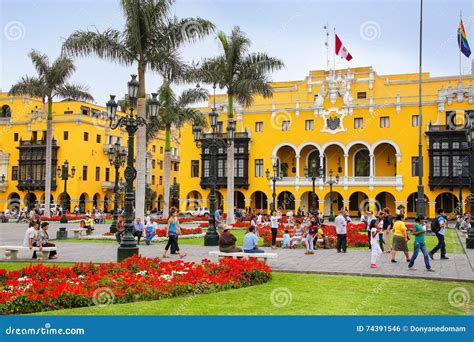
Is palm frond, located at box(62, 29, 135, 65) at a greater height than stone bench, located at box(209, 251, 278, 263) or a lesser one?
greater

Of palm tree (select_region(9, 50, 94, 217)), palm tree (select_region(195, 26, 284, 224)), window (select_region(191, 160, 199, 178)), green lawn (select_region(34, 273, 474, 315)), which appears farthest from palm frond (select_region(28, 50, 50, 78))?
green lawn (select_region(34, 273, 474, 315))

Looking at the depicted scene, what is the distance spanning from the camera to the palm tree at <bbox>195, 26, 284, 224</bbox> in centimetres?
3048

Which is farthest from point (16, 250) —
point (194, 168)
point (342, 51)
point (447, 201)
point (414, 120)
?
point (447, 201)

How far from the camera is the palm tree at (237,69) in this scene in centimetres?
3048

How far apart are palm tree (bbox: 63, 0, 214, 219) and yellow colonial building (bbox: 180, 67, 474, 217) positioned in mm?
26888

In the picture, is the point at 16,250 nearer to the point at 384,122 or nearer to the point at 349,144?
the point at 349,144

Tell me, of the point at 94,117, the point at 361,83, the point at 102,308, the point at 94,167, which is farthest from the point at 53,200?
the point at 102,308

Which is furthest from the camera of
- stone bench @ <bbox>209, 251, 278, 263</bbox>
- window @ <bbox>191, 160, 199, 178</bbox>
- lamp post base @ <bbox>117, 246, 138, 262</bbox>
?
window @ <bbox>191, 160, 199, 178</bbox>

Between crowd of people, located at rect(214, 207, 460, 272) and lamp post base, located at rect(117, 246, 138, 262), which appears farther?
lamp post base, located at rect(117, 246, 138, 262)

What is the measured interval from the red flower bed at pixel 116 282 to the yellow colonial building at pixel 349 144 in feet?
124

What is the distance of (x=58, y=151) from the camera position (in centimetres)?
6034

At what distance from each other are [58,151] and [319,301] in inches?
2219

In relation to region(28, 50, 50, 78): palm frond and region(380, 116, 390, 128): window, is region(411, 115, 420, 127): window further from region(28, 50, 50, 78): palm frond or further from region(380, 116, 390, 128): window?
region(28, 50, 50, 78): palm frond

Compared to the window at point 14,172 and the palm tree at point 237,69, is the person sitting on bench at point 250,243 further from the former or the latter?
the window at point 14,172
